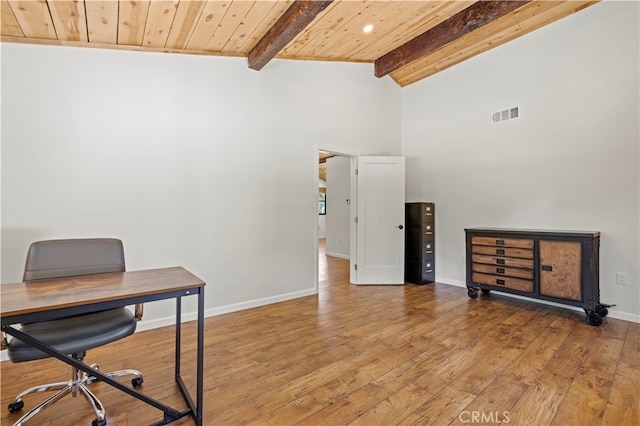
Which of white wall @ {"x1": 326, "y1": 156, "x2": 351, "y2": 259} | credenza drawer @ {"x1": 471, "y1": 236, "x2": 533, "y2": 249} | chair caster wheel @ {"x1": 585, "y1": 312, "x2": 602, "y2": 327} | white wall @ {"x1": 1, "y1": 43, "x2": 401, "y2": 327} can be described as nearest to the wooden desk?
white wall @ {"x1": 1, "y1": 43, "x2": 401, "y2": 327}

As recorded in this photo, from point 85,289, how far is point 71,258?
56cm

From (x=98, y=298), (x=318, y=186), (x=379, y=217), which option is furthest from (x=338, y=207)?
(x=98, y=298)

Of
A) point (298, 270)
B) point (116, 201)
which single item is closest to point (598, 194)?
point (298, 270)

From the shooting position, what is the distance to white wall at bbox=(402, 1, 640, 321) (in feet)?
10.4

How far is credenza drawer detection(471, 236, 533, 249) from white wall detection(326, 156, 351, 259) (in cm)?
352

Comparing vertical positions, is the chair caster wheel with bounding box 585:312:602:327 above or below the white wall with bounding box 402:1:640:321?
below

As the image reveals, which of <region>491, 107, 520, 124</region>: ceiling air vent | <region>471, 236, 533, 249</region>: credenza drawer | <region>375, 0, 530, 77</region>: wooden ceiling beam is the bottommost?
<region>471, 236, 533, 249</region>: credenza drawer

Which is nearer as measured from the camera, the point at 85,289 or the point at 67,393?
the point at 85,289

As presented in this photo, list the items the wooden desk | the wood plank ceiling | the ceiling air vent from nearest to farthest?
the wooden desk, the wood plank ceiling, the ceiling air vent

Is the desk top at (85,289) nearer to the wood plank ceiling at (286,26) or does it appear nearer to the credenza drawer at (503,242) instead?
the wood plank ceiling at (286,26)

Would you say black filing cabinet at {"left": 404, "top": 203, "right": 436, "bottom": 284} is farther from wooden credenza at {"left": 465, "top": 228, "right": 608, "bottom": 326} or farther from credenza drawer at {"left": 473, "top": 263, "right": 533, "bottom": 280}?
credenza drawer at {"left": 473, "top": 263, "right": 533, "bottom": 280}

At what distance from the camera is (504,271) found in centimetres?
365

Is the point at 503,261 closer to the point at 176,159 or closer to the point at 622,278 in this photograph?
the point at 622,278

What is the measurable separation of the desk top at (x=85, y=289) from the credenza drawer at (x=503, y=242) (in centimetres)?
343
